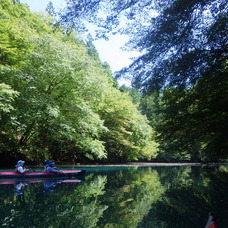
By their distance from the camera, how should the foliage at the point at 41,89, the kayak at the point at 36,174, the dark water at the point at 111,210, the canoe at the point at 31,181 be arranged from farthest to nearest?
the foliage at the point at 41,89
the kayak at the point at 36,174
the canoe at the point at 31,181
the dark water at the point at 111,210

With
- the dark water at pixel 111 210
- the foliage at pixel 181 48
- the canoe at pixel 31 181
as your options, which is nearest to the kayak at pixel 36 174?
the canoe at pixel 31 181

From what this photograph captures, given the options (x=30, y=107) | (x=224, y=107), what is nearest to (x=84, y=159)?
(x=30, y=107)

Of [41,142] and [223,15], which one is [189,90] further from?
[41,142]

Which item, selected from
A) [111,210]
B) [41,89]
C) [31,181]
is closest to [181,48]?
[111,210]

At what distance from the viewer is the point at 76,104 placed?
48.9 feet

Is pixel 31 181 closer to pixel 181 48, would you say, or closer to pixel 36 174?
pixel 36 174

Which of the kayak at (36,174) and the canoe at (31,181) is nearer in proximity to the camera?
the canoe at (31,181)

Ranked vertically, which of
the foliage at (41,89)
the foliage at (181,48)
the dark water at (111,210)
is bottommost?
the dark water at (111,210)

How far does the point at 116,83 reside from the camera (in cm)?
1456

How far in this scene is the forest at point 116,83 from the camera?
5078 mm

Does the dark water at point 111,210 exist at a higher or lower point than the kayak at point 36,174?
lower

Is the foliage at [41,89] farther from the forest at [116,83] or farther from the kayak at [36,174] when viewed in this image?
the kayak at [36,174]

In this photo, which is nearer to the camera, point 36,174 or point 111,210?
point 111,210

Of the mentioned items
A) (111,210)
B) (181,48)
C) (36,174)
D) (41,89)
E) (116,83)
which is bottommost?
(111,210)
